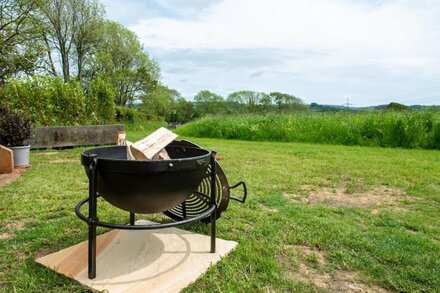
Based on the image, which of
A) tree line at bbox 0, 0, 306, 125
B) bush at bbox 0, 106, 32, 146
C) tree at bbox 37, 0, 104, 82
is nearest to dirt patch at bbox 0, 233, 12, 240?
bush at bbox 0, 106, 32, 146

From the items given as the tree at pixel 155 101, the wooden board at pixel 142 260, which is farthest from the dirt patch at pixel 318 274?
the tree at pixel 155 101

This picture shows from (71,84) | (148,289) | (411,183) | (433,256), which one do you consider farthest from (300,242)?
(71,84)

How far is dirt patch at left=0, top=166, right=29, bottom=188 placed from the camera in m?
4.18

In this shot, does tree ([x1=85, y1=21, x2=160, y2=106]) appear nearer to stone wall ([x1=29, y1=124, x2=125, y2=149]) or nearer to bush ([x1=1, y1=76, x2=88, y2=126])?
bush ([x1=1, y1=76, x2=88, y2=126])

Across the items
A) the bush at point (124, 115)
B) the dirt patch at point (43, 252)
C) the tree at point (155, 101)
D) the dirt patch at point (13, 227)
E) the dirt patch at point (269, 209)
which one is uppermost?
the tree at point (155, 101)

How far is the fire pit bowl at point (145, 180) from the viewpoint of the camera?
1.67 m

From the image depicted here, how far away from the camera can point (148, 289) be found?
5.55ft

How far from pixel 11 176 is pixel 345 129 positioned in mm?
8068

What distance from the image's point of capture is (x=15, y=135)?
528cm

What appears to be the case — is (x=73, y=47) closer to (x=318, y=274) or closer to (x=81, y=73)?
(x=81, y=73)

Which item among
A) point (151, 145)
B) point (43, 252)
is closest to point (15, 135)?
point (43, 252)

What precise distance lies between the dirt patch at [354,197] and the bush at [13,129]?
433 cm

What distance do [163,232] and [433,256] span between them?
1.84 metres

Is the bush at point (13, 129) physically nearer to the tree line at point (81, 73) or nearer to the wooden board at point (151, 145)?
the tree line at point (81, 73)
